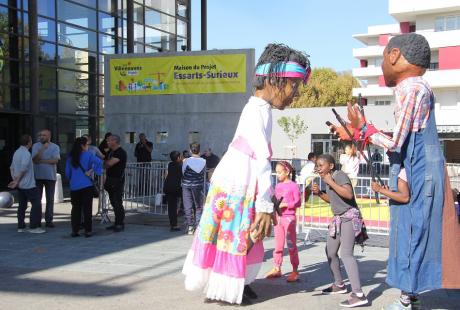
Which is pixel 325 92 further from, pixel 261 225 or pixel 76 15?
pixel 261 225

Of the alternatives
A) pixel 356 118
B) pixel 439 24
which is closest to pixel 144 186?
pixel 356 118

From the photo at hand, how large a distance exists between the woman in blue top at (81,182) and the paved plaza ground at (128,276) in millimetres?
326

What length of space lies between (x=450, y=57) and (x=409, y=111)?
41.5 m

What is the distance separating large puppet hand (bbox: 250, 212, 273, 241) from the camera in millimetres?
4723

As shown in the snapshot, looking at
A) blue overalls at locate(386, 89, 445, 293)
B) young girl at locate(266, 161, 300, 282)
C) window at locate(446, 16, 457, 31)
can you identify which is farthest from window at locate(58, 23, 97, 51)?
window at locate(446, 16, 457, 31)

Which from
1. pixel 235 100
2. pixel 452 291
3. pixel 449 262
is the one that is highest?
pixel 235 100

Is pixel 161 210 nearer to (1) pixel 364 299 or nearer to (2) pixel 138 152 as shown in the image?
(2) pixel 138 152

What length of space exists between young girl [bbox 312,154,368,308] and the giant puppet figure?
113cm

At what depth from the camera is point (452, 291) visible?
14.0 feet

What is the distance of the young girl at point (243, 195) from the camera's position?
4793mm

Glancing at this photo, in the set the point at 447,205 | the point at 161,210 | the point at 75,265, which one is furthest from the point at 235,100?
the point at 447,205

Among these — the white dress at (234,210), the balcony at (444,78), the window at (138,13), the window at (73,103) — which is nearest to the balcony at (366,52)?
the balcony at (444,78)

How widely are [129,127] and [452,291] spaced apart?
573 inches

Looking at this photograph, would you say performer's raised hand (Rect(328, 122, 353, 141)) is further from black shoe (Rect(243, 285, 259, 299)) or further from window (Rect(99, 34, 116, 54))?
window (Rect(99, 34, 116, 54))
